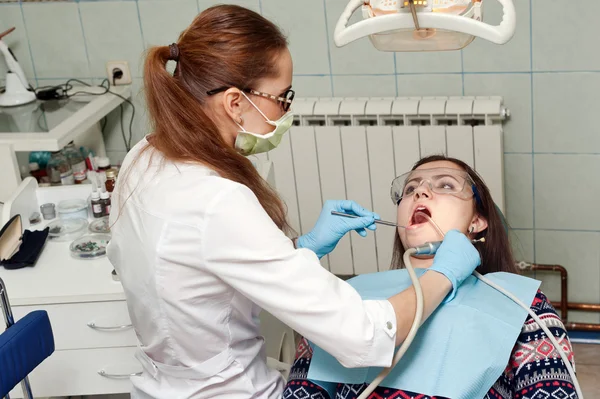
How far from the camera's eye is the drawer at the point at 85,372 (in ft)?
6.99

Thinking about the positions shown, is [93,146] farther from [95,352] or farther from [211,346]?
[211,346]

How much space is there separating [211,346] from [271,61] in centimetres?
60

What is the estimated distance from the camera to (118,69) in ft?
10.1

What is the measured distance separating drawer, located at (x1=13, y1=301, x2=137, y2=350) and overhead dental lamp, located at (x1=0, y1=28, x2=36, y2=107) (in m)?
1.13

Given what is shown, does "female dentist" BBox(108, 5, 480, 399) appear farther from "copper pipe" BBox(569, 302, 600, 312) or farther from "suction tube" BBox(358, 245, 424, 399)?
"copper pipe" BBox(569, 302, 600, 312)

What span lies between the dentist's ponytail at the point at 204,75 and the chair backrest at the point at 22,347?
1.72ft

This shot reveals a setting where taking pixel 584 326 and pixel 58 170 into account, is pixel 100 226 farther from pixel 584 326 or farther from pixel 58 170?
pixel 584 326

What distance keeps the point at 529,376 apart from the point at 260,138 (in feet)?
2.46

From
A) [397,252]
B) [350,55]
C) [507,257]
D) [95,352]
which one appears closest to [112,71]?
[350,55]

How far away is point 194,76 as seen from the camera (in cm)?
156

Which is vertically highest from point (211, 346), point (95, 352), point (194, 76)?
point (194, 76)

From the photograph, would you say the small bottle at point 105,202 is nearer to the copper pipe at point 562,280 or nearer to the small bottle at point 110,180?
the small bottle at point 110,180

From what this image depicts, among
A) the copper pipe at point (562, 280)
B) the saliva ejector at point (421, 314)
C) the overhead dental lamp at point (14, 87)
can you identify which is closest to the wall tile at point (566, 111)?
the copper pipe at point (562, 280)

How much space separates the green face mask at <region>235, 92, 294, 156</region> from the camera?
5.41 feet
